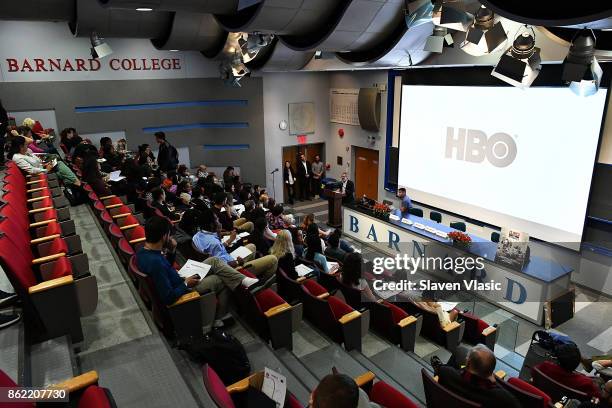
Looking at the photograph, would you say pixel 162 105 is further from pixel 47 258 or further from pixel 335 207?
pixel 47 258

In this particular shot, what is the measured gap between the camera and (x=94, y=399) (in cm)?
207

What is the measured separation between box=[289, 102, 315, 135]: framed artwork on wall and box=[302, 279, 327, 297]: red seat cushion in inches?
329

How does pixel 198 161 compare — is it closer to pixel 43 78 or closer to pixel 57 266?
pixel 43 78

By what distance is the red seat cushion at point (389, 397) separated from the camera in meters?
2.60

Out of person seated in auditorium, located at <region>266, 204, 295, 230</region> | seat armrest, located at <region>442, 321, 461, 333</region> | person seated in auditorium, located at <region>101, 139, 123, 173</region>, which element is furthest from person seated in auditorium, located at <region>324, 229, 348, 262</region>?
person seated in auditorium, located at <region>101, 139, 123, 173</region>

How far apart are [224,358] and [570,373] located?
2820mm

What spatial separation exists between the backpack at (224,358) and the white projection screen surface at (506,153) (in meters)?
6.28

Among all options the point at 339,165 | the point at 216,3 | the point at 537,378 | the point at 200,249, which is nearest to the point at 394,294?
the point at 537,378

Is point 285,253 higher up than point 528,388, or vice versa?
point 285,253

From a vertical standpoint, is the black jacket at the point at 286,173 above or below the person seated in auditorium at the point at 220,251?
below

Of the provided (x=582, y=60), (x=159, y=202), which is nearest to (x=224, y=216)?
(x=159, y=202)

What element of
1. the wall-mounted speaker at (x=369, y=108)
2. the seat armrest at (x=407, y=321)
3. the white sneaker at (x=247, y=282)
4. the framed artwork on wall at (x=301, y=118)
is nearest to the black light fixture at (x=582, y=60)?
the seat armrest at (x=407, y=321)

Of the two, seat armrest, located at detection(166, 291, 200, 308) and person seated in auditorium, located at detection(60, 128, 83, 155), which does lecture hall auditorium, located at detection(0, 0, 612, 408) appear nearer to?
seat armrest, located at detection(166, 291, 200, 308)

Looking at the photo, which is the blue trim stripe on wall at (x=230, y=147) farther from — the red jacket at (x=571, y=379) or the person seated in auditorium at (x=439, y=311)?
the red jacket at (x=571, y=379)
